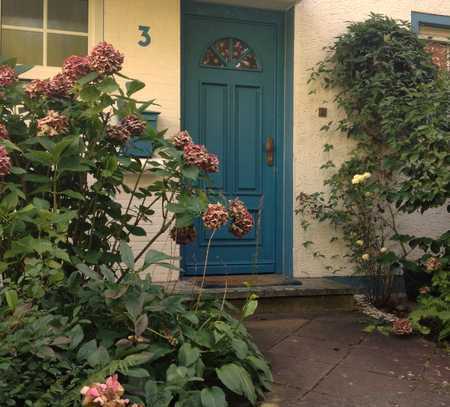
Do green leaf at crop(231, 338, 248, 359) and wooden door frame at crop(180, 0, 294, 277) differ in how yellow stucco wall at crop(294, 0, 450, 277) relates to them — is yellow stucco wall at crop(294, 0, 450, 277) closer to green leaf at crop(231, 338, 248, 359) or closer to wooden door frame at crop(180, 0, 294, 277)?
wooden door frame at crop(180, 0, 294, 277)

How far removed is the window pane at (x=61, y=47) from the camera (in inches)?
186

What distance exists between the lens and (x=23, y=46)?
4648 millimetres

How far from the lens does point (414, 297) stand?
5066 millimetres

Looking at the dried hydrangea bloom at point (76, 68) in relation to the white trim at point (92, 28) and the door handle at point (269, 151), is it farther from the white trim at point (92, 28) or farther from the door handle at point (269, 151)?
the door handle at point (269, 151)

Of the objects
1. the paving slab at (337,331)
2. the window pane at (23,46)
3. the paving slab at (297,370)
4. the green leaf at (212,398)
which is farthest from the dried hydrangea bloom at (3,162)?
the window pane at (23,46)

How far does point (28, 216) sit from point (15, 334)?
54 centimetres

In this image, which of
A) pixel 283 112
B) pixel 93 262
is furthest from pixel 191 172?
pixel 283 112

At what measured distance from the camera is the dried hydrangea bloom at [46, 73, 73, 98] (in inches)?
109

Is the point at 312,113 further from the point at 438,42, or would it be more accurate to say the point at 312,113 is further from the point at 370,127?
the point at 438,42

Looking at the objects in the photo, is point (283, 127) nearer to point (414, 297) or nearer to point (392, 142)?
point (392, 142)

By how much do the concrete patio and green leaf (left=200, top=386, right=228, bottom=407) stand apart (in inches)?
17.0

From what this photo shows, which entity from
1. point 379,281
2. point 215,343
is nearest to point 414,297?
point 379,281

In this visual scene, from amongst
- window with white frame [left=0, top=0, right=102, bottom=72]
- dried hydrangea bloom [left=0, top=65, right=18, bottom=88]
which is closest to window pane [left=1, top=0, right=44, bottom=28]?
window with white frame [left=0, top=0, right=102, bottom=72]

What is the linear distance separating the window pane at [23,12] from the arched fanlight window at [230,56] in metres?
1.49
